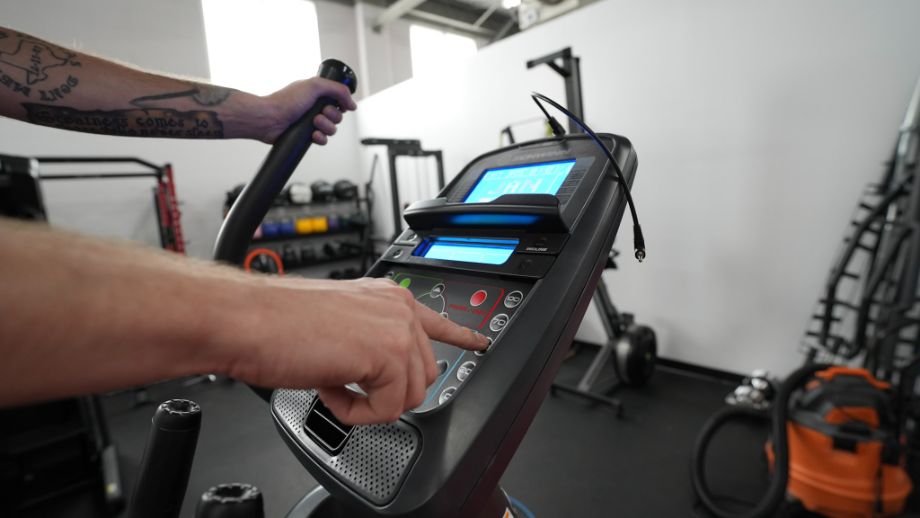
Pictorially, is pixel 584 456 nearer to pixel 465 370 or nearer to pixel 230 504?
pixel 465 370

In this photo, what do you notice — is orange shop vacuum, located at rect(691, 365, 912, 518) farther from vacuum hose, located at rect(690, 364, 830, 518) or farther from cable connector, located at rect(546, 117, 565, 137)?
cable connector, located at rect(546, 117, 565, 137)

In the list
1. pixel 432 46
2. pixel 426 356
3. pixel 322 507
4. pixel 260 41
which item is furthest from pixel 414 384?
pixel 432 46

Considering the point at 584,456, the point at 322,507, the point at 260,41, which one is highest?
the point at 260,41

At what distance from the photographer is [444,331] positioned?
0.40m

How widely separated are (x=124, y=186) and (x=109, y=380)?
4653mm

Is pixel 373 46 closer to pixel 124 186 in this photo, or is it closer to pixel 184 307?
pixel 124 186

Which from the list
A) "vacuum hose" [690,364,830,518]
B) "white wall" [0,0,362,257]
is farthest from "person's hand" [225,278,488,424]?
"white wall" [0,0,362,257]

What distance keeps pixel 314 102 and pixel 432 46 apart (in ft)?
20.5

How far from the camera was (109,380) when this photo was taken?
0.24m

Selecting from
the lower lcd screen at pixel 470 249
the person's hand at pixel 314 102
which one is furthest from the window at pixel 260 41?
the lower lcd screen at pixel 470 249

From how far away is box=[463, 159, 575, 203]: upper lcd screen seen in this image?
69 centimetres

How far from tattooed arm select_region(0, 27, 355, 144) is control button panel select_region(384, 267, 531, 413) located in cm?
33

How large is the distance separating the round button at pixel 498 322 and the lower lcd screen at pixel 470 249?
0.10 metres

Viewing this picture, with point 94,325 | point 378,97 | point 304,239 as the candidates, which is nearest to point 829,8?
point 94,325
